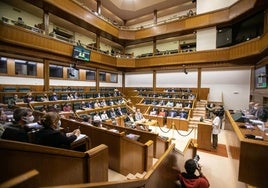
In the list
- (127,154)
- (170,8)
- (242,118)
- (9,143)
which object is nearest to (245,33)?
(170,8)

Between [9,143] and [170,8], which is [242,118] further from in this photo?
[170,8]

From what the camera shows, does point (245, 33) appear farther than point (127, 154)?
Yes

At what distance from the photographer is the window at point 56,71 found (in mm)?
8446

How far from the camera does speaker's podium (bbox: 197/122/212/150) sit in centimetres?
483

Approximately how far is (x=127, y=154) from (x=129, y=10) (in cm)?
A: 1175

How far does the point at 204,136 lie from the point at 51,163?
488 cm

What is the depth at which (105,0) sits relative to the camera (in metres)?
10.3

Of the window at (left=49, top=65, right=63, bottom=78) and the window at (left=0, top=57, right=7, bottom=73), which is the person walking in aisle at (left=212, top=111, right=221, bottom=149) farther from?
the window at (left=0, top=57, right=7, bottom=73)

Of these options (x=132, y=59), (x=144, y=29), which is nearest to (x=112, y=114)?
(x=132, y=59)

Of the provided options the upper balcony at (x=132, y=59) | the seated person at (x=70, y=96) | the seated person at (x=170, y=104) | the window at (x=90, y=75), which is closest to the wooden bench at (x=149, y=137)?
the seated person at (x=70, y=96)

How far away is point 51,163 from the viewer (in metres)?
1.25

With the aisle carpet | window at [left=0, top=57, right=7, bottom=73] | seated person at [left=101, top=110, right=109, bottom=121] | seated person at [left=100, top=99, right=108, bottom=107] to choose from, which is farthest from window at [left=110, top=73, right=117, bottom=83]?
the aisle carpet

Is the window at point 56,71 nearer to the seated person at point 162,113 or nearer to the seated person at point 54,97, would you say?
the seated person at point 54,97

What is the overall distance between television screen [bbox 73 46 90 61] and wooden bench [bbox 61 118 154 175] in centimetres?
636
